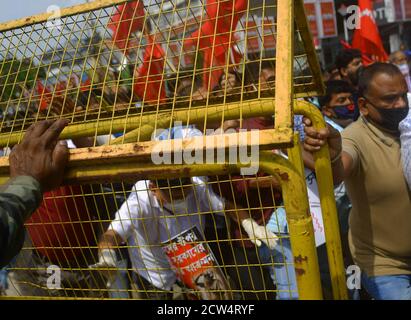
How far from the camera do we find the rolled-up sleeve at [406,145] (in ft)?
6.81

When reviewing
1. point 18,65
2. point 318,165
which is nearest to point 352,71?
point 318,165

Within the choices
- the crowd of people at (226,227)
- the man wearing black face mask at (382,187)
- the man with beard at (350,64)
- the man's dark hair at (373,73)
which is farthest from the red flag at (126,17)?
the man with beard at (350,64)

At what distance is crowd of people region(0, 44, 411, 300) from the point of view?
1.70 metres

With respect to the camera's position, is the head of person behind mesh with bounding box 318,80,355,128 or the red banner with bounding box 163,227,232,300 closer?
the red banner with bounding box 163,227,232,300

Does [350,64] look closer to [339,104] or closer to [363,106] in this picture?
[339,104]

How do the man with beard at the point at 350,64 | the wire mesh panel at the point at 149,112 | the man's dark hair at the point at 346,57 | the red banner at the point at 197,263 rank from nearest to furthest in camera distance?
1. the wire mesh panel at the point at 149,112
2. the red banner at the point at 197,263
3. the man with beard at the point at 350,64
4. the man's dark hair at the point at 346,57

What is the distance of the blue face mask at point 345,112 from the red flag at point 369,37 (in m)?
1.84

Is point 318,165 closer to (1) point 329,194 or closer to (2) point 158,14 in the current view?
(1) point 329,194

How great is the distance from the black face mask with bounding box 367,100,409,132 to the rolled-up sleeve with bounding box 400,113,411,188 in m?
0.08

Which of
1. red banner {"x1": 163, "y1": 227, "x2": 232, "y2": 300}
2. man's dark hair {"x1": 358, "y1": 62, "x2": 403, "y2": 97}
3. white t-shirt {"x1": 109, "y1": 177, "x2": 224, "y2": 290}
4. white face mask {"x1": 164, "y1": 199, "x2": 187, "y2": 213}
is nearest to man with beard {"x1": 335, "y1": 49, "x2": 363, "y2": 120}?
man's dark hair {"x1": 358, "y1": 62, "x2": 403, "y2": 97}

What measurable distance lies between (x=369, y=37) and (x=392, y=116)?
340 cm

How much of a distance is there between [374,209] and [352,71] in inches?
132

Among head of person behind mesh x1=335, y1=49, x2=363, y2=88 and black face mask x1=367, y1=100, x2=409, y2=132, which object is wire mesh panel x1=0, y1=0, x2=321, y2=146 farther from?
head of person behind mesh x1=335, y1=49, x2=363, y2=88

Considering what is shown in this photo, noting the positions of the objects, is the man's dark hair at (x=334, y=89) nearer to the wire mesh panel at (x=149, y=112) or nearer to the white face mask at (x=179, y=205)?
the wire mesh panel at (x=149, y=112)
